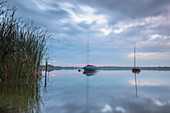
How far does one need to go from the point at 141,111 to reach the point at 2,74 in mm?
3993

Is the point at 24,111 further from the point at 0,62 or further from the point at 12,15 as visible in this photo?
the point at 12,15

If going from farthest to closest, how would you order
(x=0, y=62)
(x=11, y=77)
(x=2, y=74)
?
(x=11, y=77) → (x=2, y=74) → (x=0, y=62)

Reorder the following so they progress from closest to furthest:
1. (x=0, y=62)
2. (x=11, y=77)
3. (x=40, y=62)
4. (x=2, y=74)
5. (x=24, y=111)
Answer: (x=24, y=111) → (x=0, y=62) → (x=2, y=74) → (x=11, y=77) → (x=40, y=62)

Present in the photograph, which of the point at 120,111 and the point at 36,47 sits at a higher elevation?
the point at 36,47

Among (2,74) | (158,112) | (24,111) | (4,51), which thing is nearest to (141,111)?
(158,112)

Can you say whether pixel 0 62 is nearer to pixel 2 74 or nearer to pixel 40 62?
pixel 2 74

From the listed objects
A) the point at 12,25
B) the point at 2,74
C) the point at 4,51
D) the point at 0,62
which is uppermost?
the point at 12,25

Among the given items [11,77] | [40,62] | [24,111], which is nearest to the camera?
[24,111]

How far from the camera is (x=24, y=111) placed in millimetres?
1548

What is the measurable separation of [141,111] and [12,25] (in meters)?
3.70

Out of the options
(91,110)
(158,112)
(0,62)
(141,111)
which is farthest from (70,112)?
(0,62)

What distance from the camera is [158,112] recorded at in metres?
1.63

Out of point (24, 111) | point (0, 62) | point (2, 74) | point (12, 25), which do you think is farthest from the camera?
point (2, 74)

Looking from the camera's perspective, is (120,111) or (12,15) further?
(12,15)
